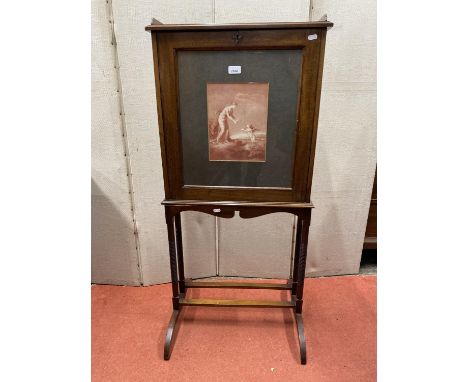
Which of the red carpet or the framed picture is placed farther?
the red carpet

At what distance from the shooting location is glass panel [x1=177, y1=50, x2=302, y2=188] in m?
1.10

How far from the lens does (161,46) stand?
3.56 ft

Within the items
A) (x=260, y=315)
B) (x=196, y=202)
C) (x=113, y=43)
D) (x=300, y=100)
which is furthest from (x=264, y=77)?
(x=260, y=315)

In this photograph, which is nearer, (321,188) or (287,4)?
(287,4)

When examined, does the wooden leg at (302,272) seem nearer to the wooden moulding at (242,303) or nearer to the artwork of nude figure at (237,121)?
the wooden moulding at (242,303)

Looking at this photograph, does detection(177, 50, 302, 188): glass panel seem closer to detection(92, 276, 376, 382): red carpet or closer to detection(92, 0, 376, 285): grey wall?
detection(92, 0, 376, 285): grey wall

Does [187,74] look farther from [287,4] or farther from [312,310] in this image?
[312,310]

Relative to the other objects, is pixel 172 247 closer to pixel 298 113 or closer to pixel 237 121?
pixel 237 121

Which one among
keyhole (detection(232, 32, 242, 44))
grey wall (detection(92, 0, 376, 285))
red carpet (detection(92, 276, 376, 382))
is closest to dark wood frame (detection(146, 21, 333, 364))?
keyhole (detection(232, 32, 242, 44))

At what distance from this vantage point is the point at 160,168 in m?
1.69

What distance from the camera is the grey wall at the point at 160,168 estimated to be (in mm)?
1484

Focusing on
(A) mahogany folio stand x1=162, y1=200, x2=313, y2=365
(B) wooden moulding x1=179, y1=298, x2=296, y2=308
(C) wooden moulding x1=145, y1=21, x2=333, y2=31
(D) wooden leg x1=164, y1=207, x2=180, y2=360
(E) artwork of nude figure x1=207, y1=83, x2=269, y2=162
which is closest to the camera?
(C) wooden moulding x1=145, y1=21, x2=333, y2=31

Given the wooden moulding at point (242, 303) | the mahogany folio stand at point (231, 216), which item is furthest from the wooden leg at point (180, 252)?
the wooden moulding at point (242, 303)

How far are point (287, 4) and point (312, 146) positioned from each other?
0.78 m
